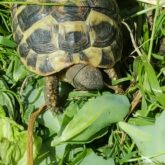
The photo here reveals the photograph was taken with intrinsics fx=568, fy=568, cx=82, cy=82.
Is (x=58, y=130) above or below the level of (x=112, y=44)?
below

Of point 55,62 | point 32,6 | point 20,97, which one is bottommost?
point 20,97

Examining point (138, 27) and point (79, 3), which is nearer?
point (79, 3)

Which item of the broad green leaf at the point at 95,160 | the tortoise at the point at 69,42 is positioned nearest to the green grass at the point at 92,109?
the broad green leaf at the point at 95,160

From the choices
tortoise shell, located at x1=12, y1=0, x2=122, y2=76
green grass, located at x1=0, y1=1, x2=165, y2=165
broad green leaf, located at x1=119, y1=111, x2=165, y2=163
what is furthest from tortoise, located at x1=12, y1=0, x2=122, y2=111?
broad green leaf, located at x1=119, y1=111, x2=165, y2=163

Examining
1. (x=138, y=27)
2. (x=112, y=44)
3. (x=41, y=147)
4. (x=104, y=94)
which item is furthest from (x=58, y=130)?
(x=138, y=27)

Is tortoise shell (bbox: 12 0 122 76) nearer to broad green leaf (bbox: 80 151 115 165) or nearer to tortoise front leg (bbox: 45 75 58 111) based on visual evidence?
tortoise front leg (bbox: 45 75 58 111)

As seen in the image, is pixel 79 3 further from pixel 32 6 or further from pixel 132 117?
pixel 132 117
